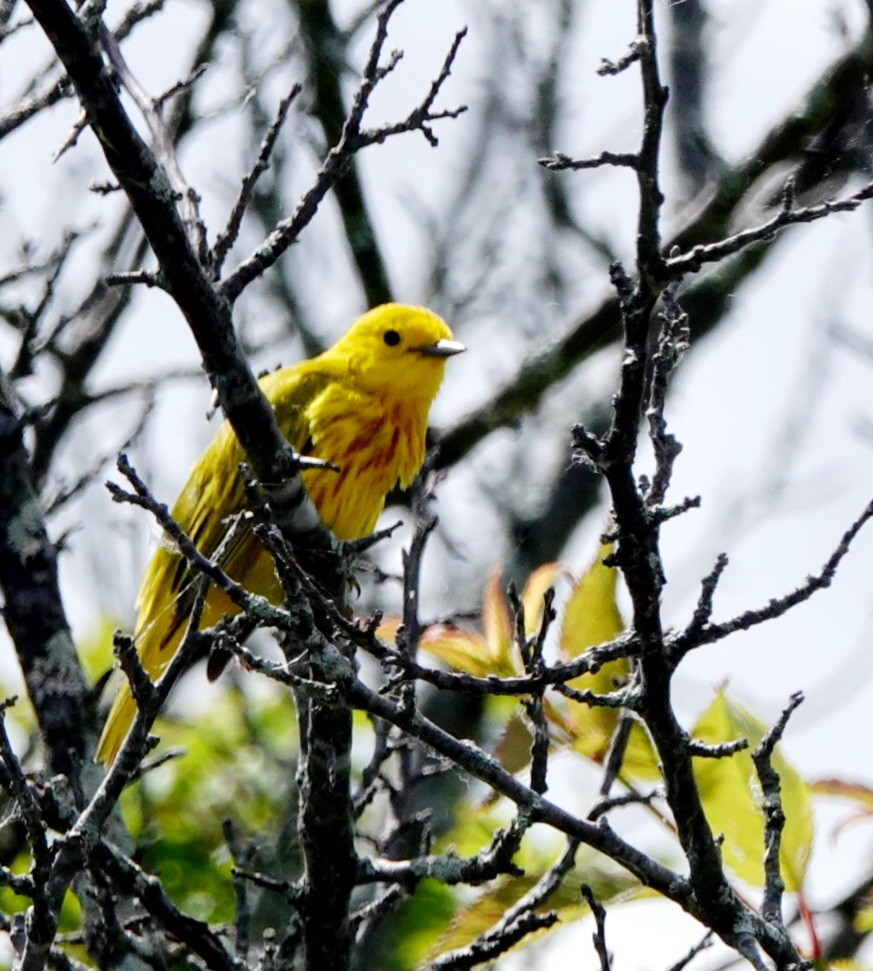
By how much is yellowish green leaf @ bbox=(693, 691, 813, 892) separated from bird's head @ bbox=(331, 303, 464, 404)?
2.78m

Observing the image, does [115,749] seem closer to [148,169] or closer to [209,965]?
[209,965]

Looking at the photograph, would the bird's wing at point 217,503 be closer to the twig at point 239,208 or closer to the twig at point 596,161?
the twig at point 239,208

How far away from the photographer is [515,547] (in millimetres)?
8305

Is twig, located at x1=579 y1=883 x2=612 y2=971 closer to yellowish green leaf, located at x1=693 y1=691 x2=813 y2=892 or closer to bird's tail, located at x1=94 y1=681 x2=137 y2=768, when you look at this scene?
yellowish green leaf, located at x1=693 y1=691 x2=813 y2=892

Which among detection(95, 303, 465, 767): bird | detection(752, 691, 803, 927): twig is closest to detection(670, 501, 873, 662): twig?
detection(752, 691, 803, 927): twig

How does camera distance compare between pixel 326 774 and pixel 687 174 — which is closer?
pixel 326 774

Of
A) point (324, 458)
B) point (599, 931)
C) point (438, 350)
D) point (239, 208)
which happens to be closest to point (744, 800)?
point (599, 931)

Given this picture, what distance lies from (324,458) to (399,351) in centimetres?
65

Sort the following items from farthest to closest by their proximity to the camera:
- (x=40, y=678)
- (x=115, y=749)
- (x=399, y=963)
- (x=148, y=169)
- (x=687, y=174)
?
(x=687, y=174)
(x=399, y=963)
(x=115, y=749)
(x=40, y=678)
(x=148, y=169)

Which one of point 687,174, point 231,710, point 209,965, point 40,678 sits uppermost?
point 687,174

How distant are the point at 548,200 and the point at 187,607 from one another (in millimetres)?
4126

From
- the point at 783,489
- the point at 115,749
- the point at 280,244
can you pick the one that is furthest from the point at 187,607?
the point at 783,489

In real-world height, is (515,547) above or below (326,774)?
above

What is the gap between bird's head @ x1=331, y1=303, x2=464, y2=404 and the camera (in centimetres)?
598
